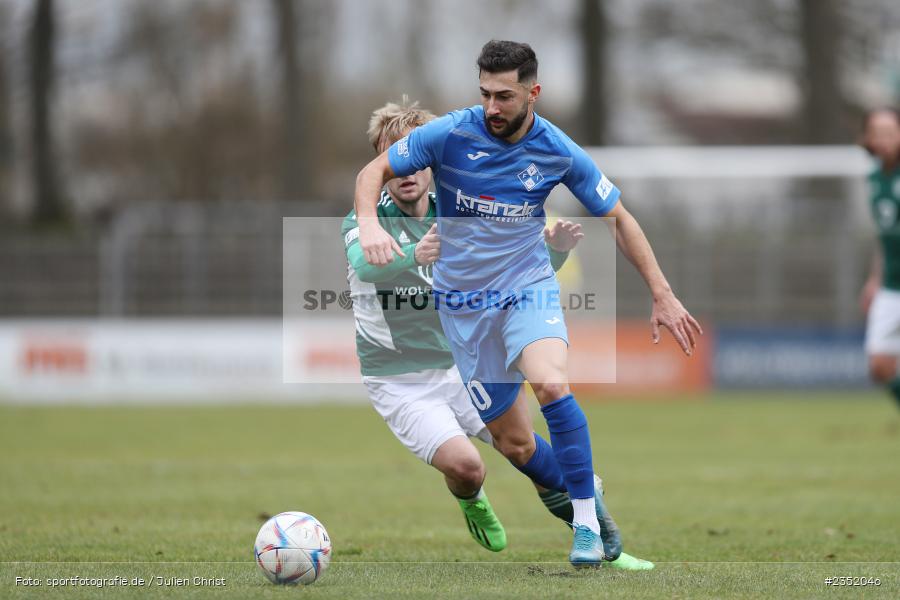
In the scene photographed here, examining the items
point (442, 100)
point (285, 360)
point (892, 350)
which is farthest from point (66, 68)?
point (892, 350)

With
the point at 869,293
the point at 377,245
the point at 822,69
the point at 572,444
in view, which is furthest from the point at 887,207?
the point at 822,69

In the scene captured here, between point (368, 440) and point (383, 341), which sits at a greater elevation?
point (383, 341)

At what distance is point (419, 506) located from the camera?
1010 centimetres

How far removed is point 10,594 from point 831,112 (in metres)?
26.4

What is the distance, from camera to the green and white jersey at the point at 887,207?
1037 cm

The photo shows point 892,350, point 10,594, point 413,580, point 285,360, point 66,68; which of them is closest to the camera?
point 10,594

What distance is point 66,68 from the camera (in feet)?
109

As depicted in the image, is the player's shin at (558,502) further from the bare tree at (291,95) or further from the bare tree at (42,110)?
the bare tree at (42,110)

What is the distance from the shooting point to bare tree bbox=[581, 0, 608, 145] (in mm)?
29188

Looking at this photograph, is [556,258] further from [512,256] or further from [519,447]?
[519,447]

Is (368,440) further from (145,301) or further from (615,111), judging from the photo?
(615,111)

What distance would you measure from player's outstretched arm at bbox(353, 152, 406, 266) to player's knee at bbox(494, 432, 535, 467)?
4.14 feet

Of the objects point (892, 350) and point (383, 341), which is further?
point (892, 350)

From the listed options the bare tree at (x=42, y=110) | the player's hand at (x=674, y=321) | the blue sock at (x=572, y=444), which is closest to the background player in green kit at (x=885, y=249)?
the player's hand at (x=674, y=321)
